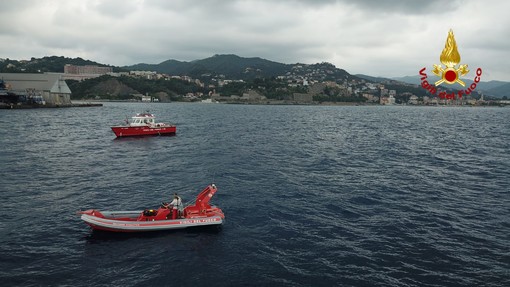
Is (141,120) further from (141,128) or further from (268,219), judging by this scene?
(268,219)

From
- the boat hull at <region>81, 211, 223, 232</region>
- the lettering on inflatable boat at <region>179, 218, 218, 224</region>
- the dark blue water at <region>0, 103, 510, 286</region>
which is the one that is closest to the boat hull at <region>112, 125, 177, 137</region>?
the dark blue water at <region>0, 103, 510, 286</region>

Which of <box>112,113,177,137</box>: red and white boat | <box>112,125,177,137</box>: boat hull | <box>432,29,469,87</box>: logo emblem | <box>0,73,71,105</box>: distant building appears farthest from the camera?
<box>0,73,71,105</box>: distant building

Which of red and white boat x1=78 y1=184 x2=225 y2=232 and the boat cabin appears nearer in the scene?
red and white boat x1=78 y1=184 x2=225 y2=232

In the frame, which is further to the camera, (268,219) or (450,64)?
(268,219)

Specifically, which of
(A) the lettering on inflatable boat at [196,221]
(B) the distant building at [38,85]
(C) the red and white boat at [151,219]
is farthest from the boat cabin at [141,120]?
(B) the distant building at [38,85]

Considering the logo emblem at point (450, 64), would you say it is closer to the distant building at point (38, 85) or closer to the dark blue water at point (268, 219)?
the dark blue water at point (268, 219)

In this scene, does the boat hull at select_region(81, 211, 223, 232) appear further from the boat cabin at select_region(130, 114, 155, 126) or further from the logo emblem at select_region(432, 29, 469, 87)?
the boat cabin at select_region(130, 114, 155, 126)

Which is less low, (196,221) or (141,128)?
(141,128)

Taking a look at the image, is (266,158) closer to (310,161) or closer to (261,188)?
(310,161)

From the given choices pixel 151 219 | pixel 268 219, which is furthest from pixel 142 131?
pixel 268 219
